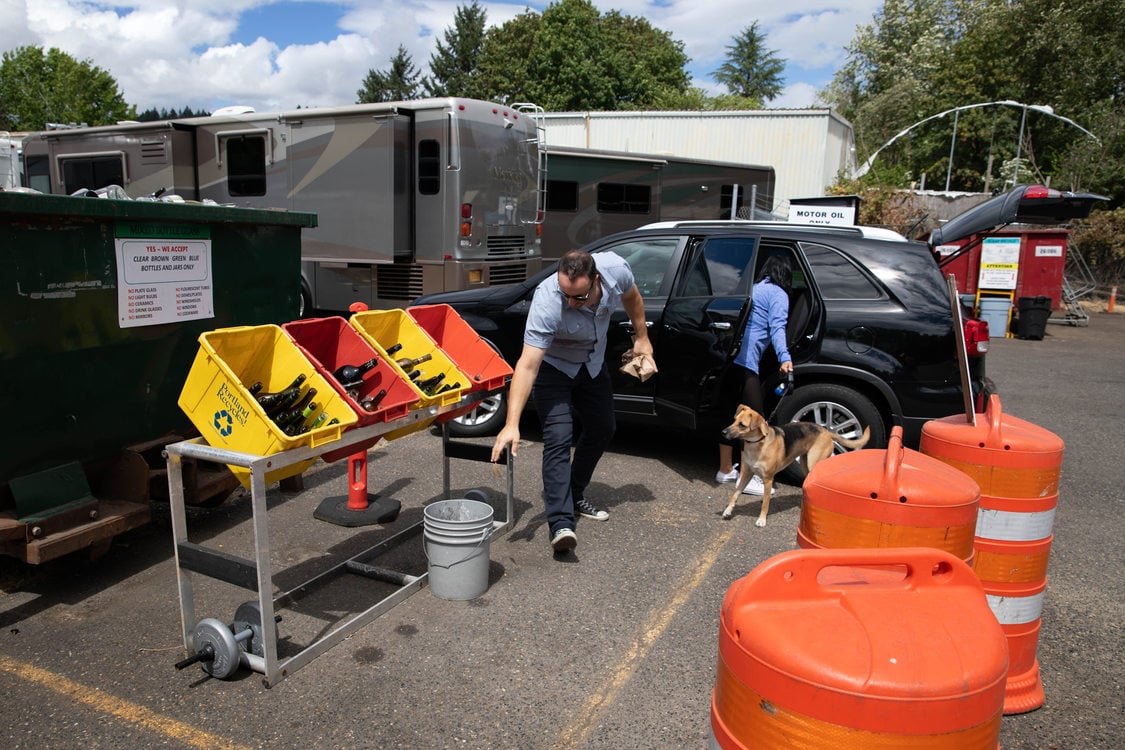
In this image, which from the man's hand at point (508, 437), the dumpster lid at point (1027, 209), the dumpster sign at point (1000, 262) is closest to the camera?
the man's hand at point (508, 437)

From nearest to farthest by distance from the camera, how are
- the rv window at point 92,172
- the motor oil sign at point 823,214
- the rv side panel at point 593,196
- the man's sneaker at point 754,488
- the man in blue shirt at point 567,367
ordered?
the man in blue shirt at point 567,367 → the man's sneaker at point 754,488 → the rv window at point 92,172 → the motor oil sign at point 823,214 → the rv side panel at point 593,196

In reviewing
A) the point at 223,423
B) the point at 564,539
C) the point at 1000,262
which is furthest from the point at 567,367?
the point at 1000,262

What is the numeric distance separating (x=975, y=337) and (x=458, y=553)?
4061mm

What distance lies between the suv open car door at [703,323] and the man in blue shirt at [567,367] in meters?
1.04

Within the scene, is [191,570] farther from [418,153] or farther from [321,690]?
[418,153]

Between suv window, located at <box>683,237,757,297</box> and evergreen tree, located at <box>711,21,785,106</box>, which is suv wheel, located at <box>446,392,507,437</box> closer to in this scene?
suv window, located at <box>683,237,757,297</box>

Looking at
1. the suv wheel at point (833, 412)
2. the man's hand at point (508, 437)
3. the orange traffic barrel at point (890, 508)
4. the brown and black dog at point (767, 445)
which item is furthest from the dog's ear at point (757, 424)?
the orange traffic barrel at point (890, 508)

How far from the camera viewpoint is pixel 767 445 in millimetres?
5125

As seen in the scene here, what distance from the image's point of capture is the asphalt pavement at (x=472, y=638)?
9.52 feet

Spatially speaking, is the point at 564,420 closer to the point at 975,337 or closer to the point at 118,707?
the point at 118,707

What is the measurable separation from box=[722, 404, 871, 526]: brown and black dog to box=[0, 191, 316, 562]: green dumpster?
325 cm

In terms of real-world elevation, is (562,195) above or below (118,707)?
above

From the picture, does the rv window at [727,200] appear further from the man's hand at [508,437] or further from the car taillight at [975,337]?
the man's hand at [508,437]

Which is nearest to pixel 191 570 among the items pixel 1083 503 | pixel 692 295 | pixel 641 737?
pixel 641 737
